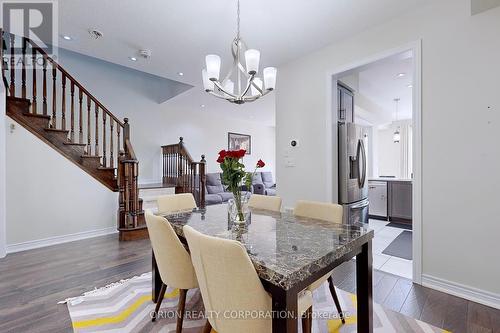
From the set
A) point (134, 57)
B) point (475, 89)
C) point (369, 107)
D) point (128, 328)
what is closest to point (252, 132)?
point (369, 107)

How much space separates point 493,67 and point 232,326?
2.73m


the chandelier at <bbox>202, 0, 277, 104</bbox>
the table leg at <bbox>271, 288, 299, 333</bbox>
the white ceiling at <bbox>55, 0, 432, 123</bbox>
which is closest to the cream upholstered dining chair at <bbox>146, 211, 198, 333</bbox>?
the table leg at <bbox>271, 288, 299, 333</bbox>

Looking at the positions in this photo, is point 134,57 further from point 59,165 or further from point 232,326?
point 232,326

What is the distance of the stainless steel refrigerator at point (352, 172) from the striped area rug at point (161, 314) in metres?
1.34

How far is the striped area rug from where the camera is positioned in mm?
1669

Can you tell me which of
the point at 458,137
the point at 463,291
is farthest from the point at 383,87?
the point at 463,291

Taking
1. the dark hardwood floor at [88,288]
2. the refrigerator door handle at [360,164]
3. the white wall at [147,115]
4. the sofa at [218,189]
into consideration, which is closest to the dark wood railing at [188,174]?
the sofa at [218,189]

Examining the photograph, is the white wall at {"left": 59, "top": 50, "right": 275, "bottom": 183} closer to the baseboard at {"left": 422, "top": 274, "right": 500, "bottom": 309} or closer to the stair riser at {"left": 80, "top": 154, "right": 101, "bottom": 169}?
the stair riser at {"left": 80, "top": 154, "right": 101, "bottom": 169}

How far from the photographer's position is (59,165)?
346 cm

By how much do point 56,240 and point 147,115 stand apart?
10.6 ft

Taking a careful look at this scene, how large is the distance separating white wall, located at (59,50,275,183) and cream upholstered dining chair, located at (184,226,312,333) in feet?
15.3

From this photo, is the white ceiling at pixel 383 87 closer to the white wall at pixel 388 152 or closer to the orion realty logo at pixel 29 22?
the white wall at pixel 388 152

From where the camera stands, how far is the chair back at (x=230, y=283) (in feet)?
3.07

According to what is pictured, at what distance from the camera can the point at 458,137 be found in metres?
2.10
